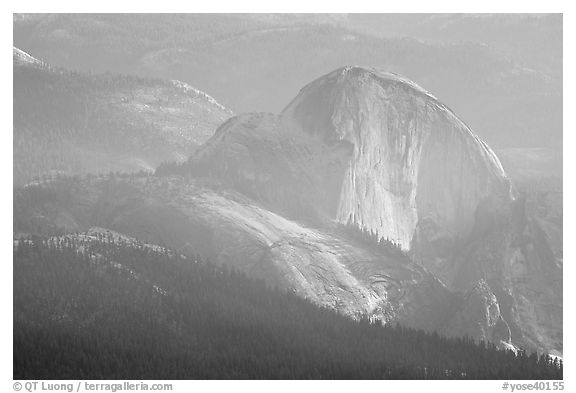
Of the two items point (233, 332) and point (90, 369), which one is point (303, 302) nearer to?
point (233, 332)

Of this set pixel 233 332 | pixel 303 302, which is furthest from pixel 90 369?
pixel 303 302

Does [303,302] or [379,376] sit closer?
[379,376]
